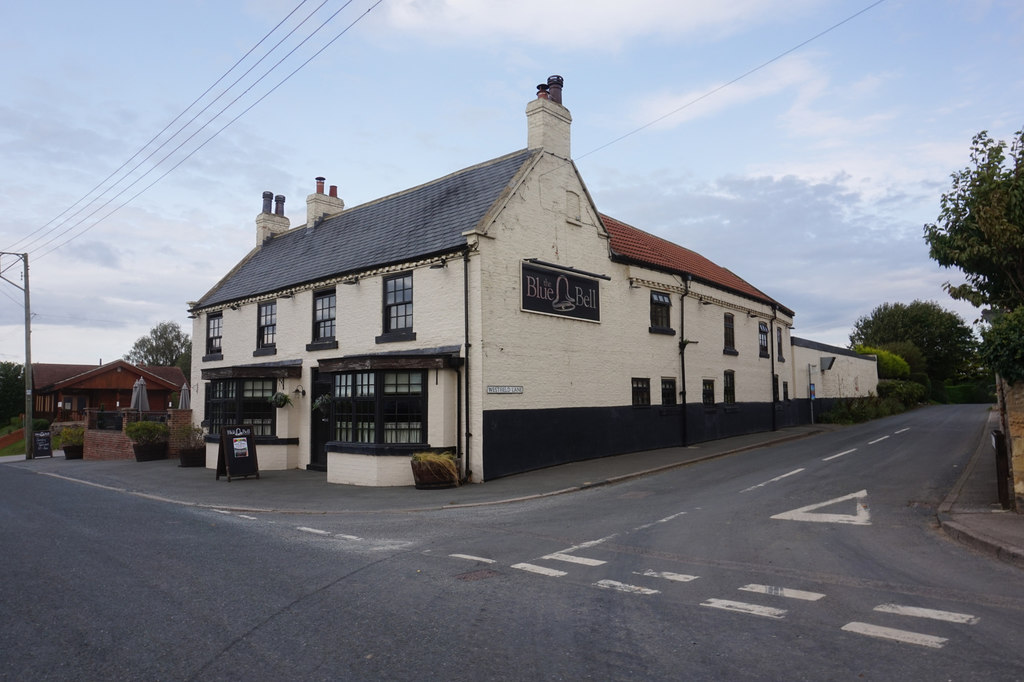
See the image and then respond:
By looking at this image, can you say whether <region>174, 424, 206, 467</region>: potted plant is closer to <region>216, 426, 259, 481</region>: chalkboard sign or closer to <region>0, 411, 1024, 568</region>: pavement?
<region>0, 411, 1024, 568</region>: pavement

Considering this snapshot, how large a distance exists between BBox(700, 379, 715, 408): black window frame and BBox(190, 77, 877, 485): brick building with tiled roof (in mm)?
75

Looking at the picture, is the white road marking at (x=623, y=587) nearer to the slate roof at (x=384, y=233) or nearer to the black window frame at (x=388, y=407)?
the black window frame at (x=388, y=407)

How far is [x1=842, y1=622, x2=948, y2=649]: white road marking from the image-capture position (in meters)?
5.15

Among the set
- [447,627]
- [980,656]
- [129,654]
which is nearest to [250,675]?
[129,654]

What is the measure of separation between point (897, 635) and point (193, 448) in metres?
22.9

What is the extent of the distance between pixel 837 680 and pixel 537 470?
13334 millimetres

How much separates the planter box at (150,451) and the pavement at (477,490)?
2.73 m

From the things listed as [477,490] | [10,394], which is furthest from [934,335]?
[10,394]

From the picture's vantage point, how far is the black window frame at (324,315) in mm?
20688

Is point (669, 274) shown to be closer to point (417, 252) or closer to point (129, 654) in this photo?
point (417, 252)

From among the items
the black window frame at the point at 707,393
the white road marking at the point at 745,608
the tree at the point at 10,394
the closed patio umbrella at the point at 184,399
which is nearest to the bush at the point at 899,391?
the black window frame at the point at 707,393

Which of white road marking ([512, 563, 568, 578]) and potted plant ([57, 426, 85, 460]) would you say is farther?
potted plant ([57, 426, 85, 460])

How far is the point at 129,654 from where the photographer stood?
5223 millimetres

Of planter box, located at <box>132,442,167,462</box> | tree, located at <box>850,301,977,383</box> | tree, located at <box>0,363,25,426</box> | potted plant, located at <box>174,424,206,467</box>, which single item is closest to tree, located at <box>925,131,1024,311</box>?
potted plant, located at <box>174,424,206,467</box>
